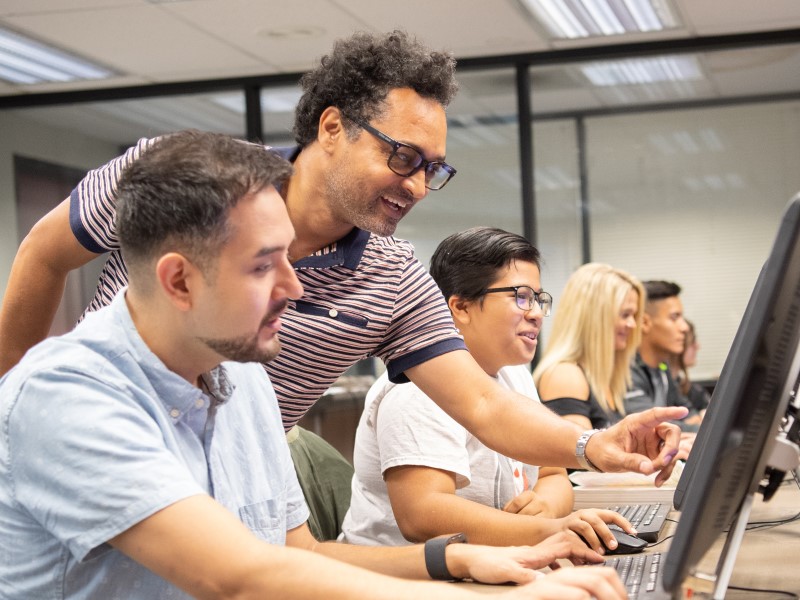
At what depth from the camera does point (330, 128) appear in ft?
5.78

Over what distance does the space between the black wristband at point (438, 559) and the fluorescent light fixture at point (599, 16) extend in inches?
122

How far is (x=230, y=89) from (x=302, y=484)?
375 cm

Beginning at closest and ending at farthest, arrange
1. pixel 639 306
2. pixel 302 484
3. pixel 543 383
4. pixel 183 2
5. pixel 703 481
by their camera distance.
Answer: pixel 703 481, pixel 302 484, pixel 543 383, pixel 639 306, pixel 183 2

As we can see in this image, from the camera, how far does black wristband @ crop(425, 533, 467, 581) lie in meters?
1.39

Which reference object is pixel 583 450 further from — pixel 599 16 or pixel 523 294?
pixel 599 16

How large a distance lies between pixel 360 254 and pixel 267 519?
0.65m

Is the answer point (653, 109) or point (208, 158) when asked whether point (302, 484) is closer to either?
point (208, 158)

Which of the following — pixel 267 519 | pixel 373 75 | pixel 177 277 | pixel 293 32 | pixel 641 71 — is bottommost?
pixel 267 519

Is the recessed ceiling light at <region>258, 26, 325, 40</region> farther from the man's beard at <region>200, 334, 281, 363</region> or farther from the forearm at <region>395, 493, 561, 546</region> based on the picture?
the man's beard at <region>200, 334, 281, 363</region>

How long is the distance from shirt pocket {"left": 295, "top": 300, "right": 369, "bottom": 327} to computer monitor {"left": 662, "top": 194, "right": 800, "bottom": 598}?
2.79 feet

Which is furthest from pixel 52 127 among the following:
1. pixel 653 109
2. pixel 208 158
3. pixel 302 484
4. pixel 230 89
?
pixel 208 158

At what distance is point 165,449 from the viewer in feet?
3.28

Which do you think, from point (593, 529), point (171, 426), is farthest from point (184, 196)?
point (593, 529)

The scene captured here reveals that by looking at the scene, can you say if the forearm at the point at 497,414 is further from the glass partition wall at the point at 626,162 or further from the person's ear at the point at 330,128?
the glass partition wall at the point at 626,162
